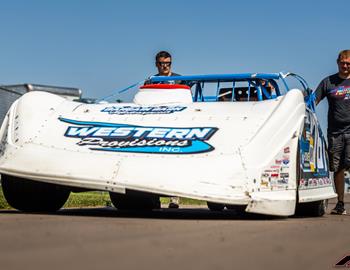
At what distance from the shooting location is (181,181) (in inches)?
213

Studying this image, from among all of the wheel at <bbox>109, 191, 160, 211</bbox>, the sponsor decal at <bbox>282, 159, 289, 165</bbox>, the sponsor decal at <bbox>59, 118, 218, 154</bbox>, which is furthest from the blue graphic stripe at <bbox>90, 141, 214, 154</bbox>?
the wheel at <bbox>109, 191, 160, 211</bbox>

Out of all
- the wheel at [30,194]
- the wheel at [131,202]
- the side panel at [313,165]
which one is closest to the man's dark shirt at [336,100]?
the side panel at [313,165]

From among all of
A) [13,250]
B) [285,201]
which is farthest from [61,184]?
[13,250]

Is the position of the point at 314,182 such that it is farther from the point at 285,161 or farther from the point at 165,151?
the point at 165,151

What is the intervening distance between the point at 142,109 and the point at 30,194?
51.0 inches

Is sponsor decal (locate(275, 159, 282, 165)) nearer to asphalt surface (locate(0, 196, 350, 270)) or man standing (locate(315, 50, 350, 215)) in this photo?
asphalt surface (locate(0, 196, 350, 270))

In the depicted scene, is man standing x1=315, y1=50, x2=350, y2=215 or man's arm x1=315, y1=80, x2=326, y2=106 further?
man's arm x1=315, y1=80, x2=326, y2=106

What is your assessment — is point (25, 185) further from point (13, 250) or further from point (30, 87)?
point (30, 87)

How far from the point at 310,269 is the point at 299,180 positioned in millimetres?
3381

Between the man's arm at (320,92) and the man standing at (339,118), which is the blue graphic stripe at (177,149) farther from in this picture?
the man's arm at (320,92)

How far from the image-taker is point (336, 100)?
8.55m

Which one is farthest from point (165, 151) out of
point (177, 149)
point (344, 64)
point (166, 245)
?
point (344, 64)

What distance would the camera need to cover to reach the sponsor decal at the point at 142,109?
21.3ft

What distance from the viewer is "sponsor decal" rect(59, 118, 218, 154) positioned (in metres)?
5.74
